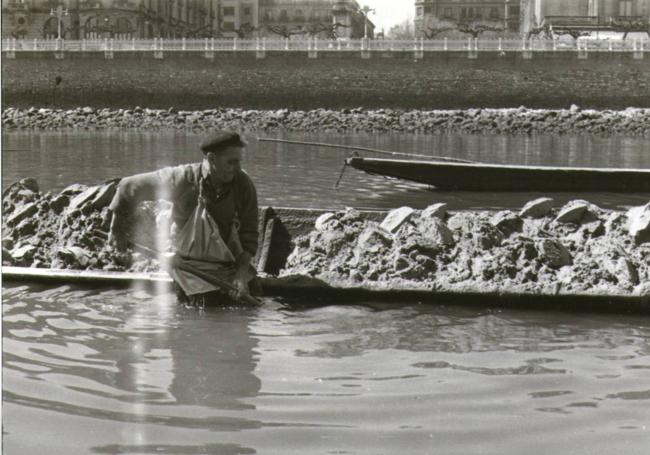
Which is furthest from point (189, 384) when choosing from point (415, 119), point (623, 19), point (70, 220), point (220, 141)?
point (623, 19)

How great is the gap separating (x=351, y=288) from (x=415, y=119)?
127 ft

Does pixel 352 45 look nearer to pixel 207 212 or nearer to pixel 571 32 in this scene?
pixel 571 32

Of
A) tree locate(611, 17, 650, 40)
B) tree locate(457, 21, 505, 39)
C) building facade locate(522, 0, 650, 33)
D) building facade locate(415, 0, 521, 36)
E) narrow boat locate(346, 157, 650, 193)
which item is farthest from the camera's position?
building facade locate(415, 0, 521, 36)

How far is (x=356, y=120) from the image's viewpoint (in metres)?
45.8

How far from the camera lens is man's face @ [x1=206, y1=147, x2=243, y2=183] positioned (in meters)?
6.91

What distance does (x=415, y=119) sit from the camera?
45594mm

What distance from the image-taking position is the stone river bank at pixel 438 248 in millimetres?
7719

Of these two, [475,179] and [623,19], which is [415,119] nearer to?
[623,19]

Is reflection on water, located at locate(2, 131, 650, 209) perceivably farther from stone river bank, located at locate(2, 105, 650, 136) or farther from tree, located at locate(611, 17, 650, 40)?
tree, located at locate(611, 17, 650, 40)

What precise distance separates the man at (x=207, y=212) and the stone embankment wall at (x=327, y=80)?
4370 centimetres

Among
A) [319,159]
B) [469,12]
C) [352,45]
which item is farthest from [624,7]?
[319,159]

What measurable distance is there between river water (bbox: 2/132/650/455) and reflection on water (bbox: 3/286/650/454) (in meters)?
0.01

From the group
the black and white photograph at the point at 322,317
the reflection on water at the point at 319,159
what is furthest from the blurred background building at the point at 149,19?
the black and white photograph at the point at 322,317

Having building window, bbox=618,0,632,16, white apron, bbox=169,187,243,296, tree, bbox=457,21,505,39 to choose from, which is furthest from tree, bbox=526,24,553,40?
white apron, bbox=169,187,243,296
